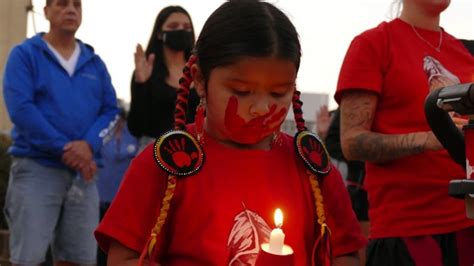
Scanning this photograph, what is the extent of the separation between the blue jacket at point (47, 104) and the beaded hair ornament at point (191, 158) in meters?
2.37

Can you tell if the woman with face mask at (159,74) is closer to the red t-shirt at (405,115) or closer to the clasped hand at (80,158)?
the clasped hand at (80,158)

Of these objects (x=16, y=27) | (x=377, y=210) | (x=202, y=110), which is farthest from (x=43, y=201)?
(x=16, y=27)

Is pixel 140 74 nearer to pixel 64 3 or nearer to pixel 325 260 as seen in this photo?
pixel 64 3

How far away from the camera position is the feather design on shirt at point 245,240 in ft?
6.72

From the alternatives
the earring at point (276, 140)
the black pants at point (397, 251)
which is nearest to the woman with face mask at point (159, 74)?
the black pants at point (397, 251)

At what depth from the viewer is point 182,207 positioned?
209 cm

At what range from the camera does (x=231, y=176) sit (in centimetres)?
213

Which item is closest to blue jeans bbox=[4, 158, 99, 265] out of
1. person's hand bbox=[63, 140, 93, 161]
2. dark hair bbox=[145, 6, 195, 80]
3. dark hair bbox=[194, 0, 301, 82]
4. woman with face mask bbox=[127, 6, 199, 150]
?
person's hand bbox=[63, 140, 93, 161]

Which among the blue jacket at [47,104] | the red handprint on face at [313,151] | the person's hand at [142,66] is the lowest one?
the blue jacket at [47,104]

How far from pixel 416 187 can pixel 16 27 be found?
10223mm

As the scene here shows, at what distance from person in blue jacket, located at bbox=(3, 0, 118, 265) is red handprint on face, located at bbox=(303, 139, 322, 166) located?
2454mm

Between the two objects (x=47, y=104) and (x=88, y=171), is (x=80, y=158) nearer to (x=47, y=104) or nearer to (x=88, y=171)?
(x=88, y=171)

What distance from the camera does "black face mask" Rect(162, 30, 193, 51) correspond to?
193 inches

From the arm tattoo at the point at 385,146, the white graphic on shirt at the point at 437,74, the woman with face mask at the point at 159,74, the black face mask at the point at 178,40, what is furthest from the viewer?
the black face mask at the point at 178,40
